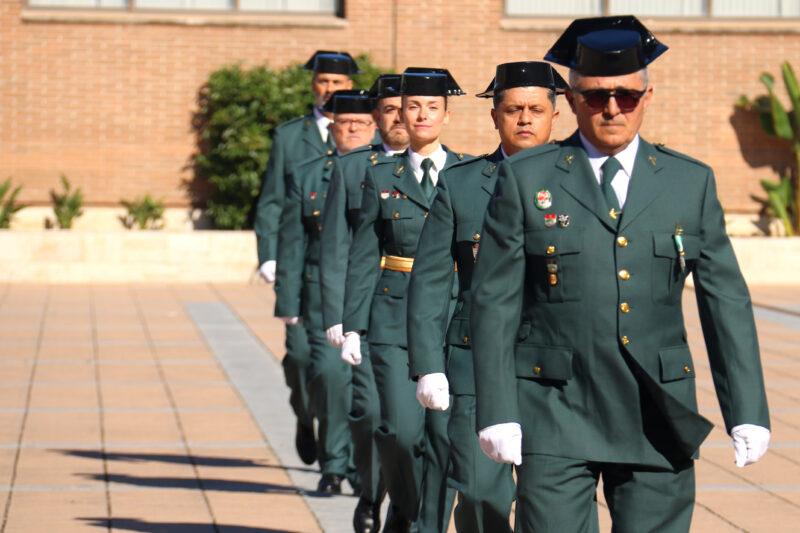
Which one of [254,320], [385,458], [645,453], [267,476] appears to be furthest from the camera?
[254,320]

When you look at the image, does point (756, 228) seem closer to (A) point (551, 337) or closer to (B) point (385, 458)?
(B) point (385, 458)

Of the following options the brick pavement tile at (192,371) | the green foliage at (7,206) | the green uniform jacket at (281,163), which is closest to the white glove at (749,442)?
the green uniform jacket at (281,163)

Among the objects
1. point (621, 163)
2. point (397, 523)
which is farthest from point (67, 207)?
point (621, 163)

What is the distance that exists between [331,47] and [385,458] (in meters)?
15.9

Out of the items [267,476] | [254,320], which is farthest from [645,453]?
[254,320]

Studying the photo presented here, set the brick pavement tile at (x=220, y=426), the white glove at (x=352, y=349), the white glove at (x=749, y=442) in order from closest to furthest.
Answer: the white glove at (x=749, y=442)
the white glove at (x=352, y=349)
the brick pavement tile at (x=220, y=426)

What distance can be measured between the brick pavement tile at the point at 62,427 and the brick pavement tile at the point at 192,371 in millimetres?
1610

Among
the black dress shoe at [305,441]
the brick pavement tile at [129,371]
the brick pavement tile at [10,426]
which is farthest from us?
Answer: the brick pavement tile at [129,371]

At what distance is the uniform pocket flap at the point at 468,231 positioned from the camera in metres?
5.05

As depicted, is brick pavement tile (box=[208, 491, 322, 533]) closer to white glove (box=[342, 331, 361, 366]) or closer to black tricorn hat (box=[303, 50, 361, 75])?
white glove (box=[342, 331, 361, 366])

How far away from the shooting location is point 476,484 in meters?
5.02

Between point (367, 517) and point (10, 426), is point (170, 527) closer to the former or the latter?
point (367, 517)

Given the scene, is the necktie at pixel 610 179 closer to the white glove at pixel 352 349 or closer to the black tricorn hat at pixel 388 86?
the white glove at pixel 352 349

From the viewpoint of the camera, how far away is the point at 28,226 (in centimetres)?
2084
